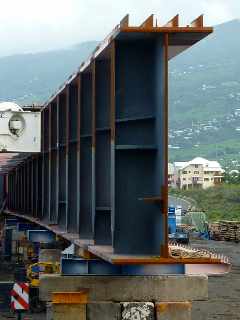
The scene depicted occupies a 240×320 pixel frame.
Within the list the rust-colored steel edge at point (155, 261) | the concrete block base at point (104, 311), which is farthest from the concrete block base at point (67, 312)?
the rust-colored steel edge at point (155, 261)

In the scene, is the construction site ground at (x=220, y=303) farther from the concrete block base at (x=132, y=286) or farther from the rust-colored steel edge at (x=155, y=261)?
the rust-colored steel edge at (x=155, y=261)

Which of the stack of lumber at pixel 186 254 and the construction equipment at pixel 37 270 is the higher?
the stack of lumber at pixel 186 254

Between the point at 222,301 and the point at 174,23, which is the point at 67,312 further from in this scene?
the point at 222,301

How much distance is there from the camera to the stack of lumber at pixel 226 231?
6959cm

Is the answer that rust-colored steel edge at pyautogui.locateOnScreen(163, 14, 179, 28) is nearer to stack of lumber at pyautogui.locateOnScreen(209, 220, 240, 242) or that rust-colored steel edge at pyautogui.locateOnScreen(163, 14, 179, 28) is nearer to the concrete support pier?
the concrete support pier

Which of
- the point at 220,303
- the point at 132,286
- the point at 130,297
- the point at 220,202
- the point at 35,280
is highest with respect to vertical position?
the point at 220,202

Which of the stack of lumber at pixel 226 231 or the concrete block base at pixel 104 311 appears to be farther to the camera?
the stack of lumber at pixel 226 231

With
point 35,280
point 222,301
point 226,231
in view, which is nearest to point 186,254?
point 35,280

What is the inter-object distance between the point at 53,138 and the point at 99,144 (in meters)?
7.20

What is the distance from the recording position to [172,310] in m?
12.4

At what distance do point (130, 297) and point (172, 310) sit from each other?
74 cm

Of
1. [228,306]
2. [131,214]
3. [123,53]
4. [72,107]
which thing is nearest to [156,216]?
[131,214]

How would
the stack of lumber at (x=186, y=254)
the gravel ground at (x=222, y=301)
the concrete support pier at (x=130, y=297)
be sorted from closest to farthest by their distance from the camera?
the stack of lumber at (x=186, y=254)
the concrete support pier at (x=130, y=297)
the gravel ground at (x=222, y=301)

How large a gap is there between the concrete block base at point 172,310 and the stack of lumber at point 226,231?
57.5m
